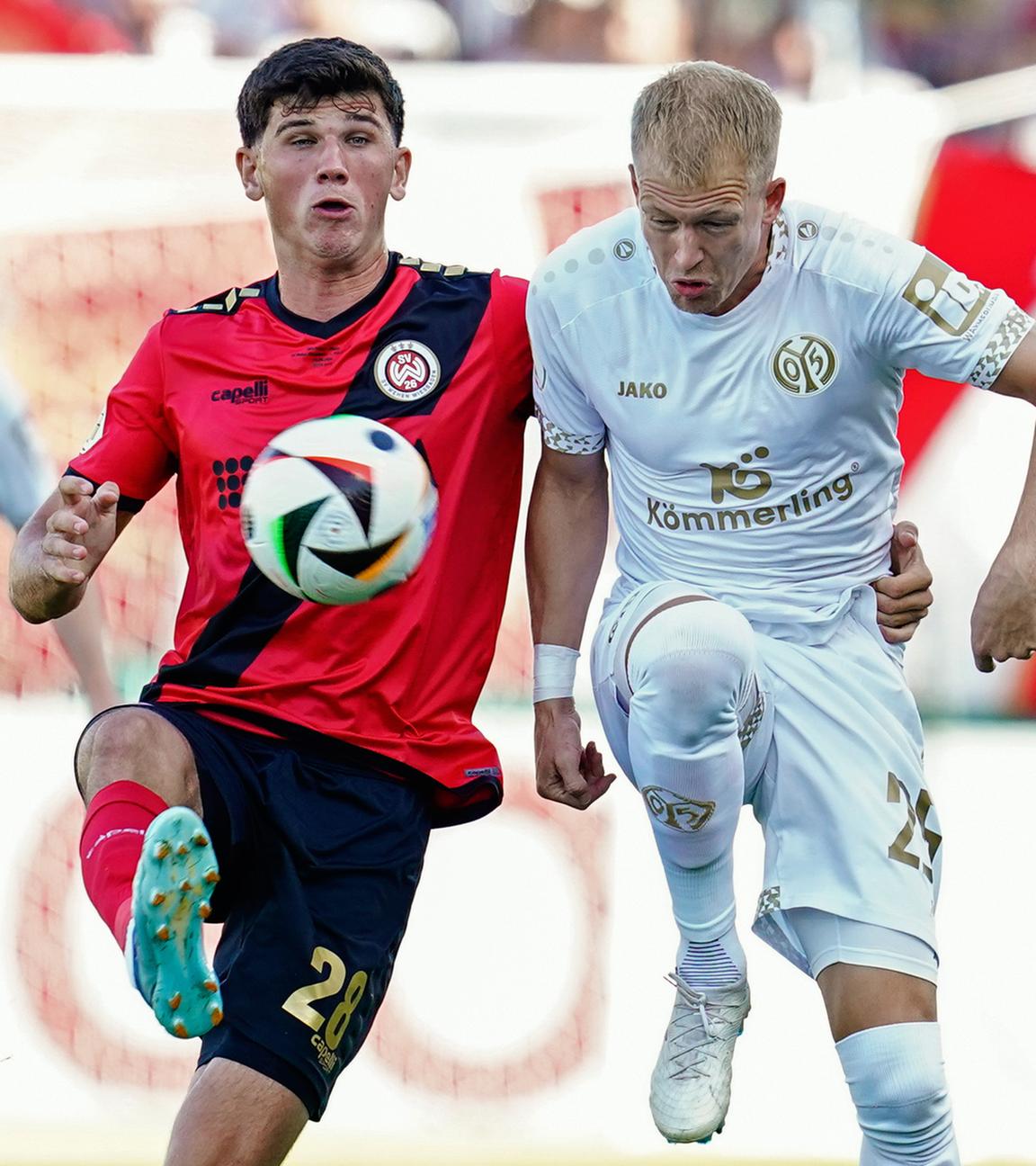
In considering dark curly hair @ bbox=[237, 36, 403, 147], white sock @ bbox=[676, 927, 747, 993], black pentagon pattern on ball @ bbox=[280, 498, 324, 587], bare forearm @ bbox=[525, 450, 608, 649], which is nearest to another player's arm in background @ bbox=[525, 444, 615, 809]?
bare forearm @ bbox=[525, 450, 608, 649]

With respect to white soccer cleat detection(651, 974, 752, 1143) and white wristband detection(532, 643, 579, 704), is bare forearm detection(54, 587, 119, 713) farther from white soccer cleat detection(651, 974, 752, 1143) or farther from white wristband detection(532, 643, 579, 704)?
white soccer cleat detection(651, 974, 752, 1143)

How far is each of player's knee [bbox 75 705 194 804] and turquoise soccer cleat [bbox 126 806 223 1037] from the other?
37cm

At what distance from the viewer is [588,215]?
539cm

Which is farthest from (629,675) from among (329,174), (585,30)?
(585,30)

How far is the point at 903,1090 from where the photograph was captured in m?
3.10

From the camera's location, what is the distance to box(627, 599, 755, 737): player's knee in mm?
2998

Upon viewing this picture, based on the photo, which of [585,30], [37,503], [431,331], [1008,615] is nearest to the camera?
[1008,615]

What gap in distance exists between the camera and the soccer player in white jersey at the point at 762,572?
3051 mm

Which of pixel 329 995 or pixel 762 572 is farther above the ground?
pixel 762 572

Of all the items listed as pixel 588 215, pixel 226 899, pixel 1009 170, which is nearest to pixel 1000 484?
pixel 1009 170

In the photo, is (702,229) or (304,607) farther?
(304,607)

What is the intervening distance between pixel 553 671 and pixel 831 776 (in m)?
0.55

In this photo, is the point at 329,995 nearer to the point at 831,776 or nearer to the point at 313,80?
the point at 831,776

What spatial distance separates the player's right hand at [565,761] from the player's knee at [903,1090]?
64 centimetres
